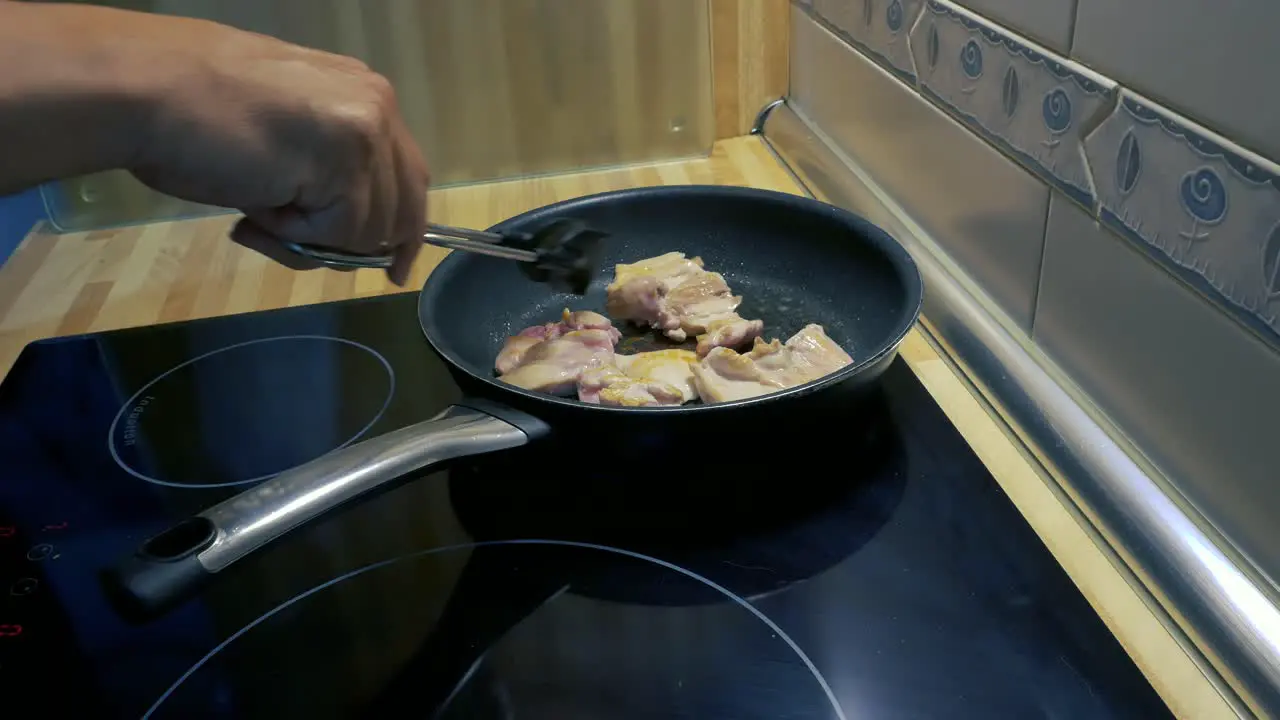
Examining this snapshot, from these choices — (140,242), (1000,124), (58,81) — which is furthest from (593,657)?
(140,242)

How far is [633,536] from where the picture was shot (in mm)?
586

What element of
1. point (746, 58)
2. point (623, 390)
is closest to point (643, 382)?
point (623, 390)

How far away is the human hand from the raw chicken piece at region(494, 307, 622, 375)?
0.64 feet

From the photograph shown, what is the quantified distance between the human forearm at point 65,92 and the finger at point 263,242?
0.34 feet

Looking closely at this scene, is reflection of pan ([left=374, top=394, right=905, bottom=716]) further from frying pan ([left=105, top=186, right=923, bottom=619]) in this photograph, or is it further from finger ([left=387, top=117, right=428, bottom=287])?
finger ([left=387, top=117, right=428, bottom=287])

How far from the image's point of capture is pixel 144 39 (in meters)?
0.43

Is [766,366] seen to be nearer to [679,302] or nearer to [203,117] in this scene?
[679,302]

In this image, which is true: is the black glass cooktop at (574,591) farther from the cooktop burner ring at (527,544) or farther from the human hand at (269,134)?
the human hand at (269,134)

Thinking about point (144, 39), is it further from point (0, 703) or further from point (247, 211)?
point (0, 703)

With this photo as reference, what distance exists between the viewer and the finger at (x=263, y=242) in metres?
0.54

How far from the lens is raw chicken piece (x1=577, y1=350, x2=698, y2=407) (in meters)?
0.65

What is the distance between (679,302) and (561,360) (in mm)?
122

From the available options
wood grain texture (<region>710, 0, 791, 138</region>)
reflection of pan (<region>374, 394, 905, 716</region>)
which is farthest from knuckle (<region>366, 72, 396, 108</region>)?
wood grain texture (<region>710, 0, 791, 138</region>)

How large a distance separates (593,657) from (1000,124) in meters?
0.47
